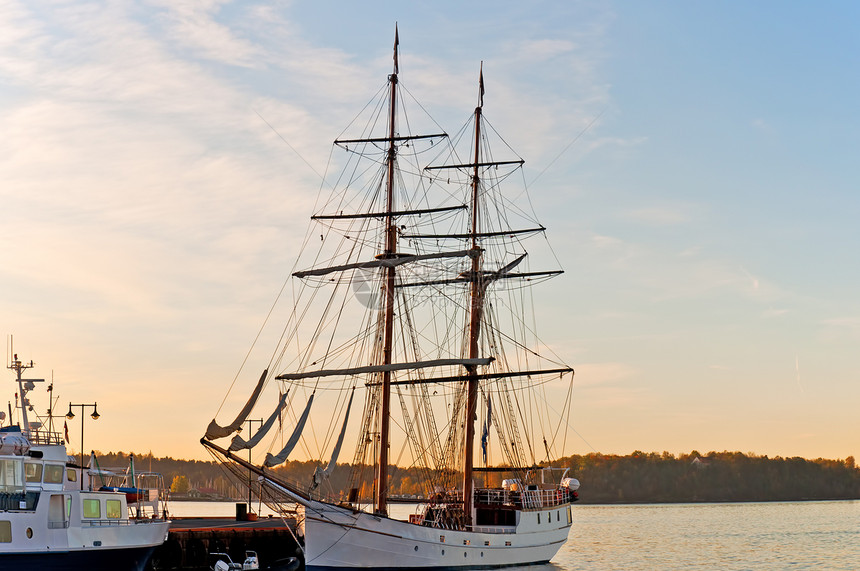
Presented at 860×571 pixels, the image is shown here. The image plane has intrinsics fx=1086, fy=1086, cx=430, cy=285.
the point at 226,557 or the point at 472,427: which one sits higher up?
the point at 472,427

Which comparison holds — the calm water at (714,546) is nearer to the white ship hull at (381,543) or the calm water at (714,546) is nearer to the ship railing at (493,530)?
the ship railing at (493,530)

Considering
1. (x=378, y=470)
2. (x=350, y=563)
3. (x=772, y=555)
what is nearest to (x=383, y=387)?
(x=378, y=470)

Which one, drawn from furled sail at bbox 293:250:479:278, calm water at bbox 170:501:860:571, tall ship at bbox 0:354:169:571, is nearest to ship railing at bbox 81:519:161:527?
tall ship at bbox 0:354:169:571

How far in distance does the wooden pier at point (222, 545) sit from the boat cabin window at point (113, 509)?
3.90 metres

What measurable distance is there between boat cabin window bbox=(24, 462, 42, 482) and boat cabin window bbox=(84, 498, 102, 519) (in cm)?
314

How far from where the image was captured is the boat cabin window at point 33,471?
54438 mm

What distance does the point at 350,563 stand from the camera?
62.6m

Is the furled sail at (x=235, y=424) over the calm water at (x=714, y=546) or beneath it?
over

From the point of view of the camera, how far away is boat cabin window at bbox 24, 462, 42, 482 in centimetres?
5444

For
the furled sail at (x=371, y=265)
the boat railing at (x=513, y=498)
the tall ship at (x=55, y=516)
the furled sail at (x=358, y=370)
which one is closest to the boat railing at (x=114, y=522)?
the tall ship at (x=55, y=516)

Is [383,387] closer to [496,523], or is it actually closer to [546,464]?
[496,523]

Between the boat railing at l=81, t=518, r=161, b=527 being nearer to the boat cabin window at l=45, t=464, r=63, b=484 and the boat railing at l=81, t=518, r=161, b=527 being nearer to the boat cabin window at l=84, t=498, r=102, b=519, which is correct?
the boat cabin window at l=84, t=498, r=102, b=519

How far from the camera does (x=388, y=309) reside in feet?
234

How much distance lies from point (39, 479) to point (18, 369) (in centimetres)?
1019
